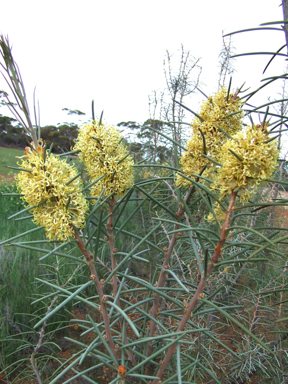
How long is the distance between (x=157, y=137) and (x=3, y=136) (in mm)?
12915

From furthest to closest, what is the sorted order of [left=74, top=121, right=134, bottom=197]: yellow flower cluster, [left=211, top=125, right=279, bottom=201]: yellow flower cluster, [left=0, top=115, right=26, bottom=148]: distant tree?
[left=0, top=115, right=26, bottom=148]: distant tree < [left=74, top=121, right=134, bottom=197]: yellow flower cluster < [left=211, top=125, right=279, bottom=201]: yellow flower cluster

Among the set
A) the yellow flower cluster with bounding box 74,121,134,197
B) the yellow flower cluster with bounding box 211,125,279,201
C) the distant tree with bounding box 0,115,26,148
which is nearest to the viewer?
the yellow flower cluster with bounding box 211,125,279,201

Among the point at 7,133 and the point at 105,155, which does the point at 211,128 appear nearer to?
the point at 105,155

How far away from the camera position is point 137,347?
1359 millimetres

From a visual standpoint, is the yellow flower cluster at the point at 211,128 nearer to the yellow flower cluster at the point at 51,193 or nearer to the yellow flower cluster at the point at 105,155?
the yellow flower cluster at the point at 105,155

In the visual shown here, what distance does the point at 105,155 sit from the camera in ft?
2.96

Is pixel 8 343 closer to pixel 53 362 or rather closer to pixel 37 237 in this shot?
pixel 53 362

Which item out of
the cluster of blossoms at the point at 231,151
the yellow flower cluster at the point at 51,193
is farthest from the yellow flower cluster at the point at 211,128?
the yellow flower cluster at the point at 51,193

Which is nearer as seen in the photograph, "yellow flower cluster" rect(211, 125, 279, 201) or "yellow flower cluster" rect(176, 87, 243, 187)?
"yellow flower cluster" rect(211, 125, 279, 201)

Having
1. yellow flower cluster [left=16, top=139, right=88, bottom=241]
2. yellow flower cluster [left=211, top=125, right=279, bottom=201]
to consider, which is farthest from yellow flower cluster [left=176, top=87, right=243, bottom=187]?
yellow flower cluster [left=16, top=139, right=88, bottom=241]

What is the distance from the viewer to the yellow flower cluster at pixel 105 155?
0.90 metres

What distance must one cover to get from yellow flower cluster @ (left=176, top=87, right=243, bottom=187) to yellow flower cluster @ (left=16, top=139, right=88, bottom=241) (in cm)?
40

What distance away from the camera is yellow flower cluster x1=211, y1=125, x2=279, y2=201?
26.9 inches

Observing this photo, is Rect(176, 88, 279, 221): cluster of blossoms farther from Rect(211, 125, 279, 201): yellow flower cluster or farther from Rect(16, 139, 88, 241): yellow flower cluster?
Rect(16, 139, 88, 241): yellow flower cluster
